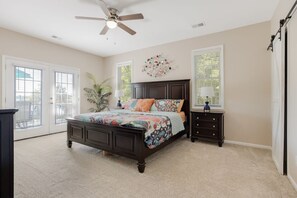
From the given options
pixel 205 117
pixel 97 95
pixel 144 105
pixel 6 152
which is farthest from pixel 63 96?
pixel 205 117

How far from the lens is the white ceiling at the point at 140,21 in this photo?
8.77 feet

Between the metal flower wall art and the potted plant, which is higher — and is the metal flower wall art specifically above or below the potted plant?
above

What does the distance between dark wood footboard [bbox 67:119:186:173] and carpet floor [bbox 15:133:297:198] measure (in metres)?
0.22

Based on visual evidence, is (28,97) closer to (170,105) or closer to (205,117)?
(170,105)

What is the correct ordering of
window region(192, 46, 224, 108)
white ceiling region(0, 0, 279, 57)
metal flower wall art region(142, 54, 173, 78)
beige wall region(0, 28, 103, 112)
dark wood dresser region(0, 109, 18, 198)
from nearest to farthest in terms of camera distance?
dark wood dresser region(0, 109, 18, 198) < white ceiling region(0, 0, 279, 57) < beige wall region(0, 28, 103, 112) < window region(192, 46, 224, 108) < metal flower wall art region(142, 54, 173, 78)

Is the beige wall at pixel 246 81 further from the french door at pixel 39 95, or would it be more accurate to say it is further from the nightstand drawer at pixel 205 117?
the french door at pixel 39 95

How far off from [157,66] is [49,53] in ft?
10.7

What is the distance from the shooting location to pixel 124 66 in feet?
18.6

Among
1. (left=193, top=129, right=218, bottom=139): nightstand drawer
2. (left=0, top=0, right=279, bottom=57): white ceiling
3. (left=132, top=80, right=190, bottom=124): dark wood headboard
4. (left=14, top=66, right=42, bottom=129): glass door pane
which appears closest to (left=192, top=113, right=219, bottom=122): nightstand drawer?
(left=193, top=129, right=218, bottom=139): nightstand drawer

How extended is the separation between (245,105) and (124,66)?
160 inches

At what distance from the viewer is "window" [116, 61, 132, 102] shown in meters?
5.52

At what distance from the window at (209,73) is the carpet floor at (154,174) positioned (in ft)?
4.30

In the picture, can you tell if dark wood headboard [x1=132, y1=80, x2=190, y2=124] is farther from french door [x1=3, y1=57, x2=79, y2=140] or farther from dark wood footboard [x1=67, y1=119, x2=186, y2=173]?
french door [x1=3, y1=57, x2=79, y2=140]

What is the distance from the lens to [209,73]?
3.99m
